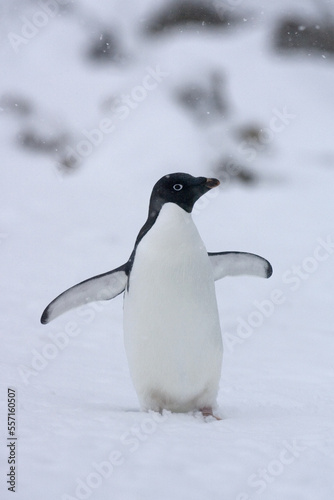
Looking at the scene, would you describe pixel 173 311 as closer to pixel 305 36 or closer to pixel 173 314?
pixel 173 314

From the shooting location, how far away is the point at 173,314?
6.79 ft

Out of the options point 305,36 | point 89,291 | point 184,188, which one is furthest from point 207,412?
point 305,36

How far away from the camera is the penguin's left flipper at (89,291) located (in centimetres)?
229

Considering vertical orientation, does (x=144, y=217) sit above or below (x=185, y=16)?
below

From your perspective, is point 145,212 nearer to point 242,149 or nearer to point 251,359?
point 242,149

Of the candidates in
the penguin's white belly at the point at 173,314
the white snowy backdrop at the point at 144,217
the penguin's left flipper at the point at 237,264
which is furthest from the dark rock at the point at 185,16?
the penguin's white belly at the point at 173,314

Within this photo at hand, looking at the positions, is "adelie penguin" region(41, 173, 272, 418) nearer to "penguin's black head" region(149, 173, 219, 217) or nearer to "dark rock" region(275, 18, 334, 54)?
"penguin's black head" region(149, 173, 219, 217)

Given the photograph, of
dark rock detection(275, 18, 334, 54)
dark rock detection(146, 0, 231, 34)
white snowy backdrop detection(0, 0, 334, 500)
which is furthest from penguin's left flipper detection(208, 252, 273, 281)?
dark rock detection(146, 0, 231, 34)

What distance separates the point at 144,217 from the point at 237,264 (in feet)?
18.6

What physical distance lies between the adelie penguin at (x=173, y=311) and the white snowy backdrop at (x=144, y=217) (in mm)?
140

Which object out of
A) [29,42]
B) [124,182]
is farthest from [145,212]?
[29,42]

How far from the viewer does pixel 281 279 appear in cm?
605

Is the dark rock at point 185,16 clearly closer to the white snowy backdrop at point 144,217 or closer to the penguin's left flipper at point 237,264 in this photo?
the white snowy backdrop at point 144,217

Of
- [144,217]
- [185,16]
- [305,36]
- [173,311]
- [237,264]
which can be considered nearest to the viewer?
[173,311]
